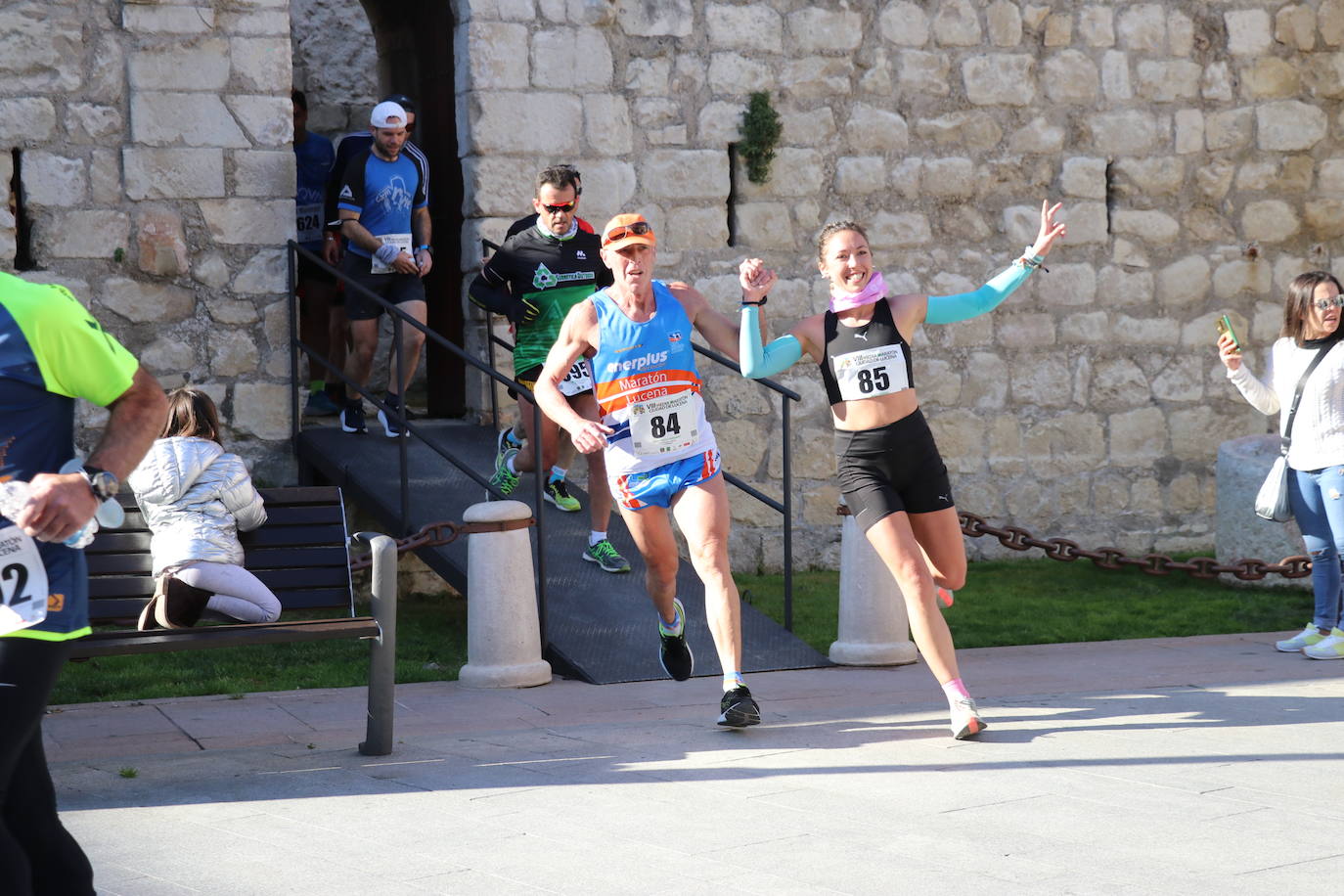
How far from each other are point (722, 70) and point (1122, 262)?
279 centimetres

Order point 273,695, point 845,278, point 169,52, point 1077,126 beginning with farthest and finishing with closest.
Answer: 1. point 1077,126
2. point 169,52
3. point 273,695
4. point 845,278

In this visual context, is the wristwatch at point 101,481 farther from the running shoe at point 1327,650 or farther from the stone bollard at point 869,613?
the running shoe at point 1327,650

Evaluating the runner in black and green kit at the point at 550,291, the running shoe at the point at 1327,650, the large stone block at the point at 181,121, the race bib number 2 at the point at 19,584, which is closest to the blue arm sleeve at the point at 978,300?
the runner in black and green kit at the point at 550,291

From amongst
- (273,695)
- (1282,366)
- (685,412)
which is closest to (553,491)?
(273,695)

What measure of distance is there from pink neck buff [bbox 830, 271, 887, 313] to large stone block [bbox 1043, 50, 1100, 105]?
4.73 meters

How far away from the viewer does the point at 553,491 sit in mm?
7973

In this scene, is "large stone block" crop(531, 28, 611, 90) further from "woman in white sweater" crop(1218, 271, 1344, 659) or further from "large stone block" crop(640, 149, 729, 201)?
"woman in white sweater" crop(1218, 271, 1344, 659)

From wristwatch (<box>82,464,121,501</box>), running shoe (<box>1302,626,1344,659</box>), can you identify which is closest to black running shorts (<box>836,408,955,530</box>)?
running shoe (<box>1302,626,1344,659</box>)

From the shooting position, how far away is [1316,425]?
22.0 feet

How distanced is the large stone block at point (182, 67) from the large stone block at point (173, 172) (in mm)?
320

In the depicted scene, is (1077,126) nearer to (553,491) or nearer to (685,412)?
(553,491)

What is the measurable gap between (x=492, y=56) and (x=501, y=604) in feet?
11.6

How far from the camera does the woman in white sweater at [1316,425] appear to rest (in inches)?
263

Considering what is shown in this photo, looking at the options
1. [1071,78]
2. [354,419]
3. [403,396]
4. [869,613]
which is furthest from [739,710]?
[1071,78]
